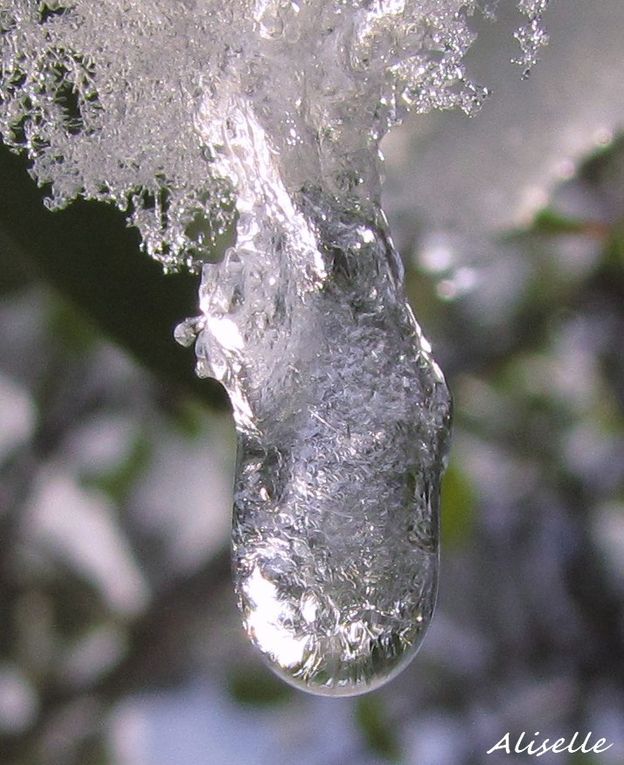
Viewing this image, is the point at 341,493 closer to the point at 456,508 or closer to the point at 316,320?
the point at 316,320

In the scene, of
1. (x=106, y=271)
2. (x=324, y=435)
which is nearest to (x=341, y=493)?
(x=324, y=435)

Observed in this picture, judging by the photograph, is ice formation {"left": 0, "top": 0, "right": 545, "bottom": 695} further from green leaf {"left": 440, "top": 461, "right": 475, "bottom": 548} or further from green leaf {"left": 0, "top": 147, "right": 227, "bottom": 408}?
green leaf {"left": 440, "top": 461, "right": 475, "bottom": 548}

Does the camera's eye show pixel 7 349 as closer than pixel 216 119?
No

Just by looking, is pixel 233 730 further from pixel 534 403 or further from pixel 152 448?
pixel 534 403

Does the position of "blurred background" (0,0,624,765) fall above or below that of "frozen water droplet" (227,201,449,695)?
above

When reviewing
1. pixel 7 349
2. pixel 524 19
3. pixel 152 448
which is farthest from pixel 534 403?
Result: pixel 524 19

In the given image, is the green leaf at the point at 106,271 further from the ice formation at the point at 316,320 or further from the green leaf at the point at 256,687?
the green leaf at the point at 256,687

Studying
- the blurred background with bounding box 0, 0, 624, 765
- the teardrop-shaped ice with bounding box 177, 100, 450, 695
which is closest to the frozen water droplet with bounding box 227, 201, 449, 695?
the teardrop-shaped ice with bounding box 177, 100, 450, 695

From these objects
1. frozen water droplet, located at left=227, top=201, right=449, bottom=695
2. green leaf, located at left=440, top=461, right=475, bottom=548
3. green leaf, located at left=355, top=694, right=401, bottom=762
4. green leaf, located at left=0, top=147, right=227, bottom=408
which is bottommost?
frozen water droplet, located at left=227, top=201, right=449, bottom=695
